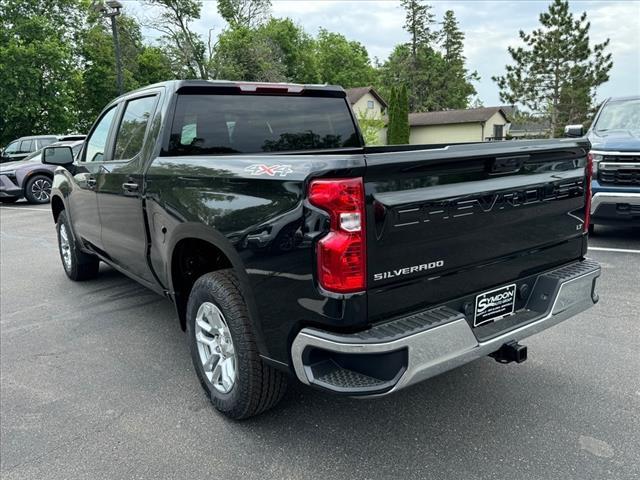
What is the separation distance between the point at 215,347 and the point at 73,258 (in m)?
3.58

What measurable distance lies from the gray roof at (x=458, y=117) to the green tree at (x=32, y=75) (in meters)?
30.2

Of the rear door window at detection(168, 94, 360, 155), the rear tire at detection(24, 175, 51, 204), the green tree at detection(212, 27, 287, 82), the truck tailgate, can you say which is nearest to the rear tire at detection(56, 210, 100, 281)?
the rear door window at detection(168, 94, 360, 155)

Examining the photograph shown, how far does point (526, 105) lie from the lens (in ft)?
115

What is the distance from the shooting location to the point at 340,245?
7.00 feet

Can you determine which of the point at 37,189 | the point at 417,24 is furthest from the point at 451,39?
the point at 37,189

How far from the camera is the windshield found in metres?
7.57

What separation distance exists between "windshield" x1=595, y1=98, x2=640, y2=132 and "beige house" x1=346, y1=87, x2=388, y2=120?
38.3 metres

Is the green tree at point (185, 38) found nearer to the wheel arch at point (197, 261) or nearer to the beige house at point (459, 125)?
the beige house at point (459, 125)

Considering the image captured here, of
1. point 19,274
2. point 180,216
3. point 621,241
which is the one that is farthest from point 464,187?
point 19,274

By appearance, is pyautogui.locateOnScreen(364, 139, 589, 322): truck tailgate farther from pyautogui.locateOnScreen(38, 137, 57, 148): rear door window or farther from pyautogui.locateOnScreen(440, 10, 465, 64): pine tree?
pyautogui.locateOnScreen(440, 10, 465, 64): pine tree

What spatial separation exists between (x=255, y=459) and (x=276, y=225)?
48.3 inches

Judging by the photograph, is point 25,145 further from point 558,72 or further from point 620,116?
point 558,72

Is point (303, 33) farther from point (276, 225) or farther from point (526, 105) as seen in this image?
point (276, 225)

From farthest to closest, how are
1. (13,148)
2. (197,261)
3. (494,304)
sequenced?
(13,148) → (197,261) → (494,304)
